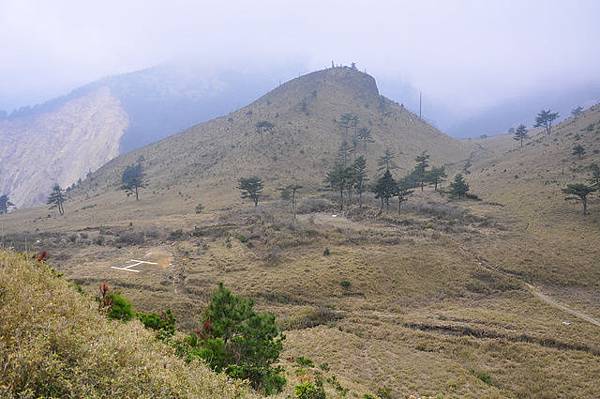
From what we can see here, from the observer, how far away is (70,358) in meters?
7.65

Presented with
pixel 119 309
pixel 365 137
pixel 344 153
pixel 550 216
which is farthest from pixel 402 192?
pixel 119 309

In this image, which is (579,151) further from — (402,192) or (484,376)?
(484,376)

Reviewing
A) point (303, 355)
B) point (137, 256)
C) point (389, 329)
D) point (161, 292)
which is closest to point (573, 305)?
point (389, 329)

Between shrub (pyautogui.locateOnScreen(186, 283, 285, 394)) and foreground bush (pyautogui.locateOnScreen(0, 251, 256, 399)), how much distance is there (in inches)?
134

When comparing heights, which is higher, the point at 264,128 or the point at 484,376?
the point at 264,128

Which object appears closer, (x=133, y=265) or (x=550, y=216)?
(x=133, y=265)

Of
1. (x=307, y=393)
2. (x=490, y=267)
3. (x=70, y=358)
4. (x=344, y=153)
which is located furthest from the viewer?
(x=344, y=153)

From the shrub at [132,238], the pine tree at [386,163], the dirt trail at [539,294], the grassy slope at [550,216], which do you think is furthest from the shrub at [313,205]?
the pine tree at [386,163]

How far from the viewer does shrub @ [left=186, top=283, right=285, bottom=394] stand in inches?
535

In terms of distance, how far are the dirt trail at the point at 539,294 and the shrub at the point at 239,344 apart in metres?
25.4

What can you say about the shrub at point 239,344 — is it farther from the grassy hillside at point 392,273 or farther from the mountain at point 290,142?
the mountain at point 290,142

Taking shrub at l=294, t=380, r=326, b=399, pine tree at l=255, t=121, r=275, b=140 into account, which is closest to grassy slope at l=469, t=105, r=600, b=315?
shrub at l=294, t=380, r=326, b=399

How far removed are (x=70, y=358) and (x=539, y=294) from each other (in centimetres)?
3615

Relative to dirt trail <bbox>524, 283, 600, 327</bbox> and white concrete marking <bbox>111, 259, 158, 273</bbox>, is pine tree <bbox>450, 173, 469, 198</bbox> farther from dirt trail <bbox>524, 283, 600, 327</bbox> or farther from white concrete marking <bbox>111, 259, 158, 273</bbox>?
white concrete marking <bbox>111, 259, 158, 273</bbox>
